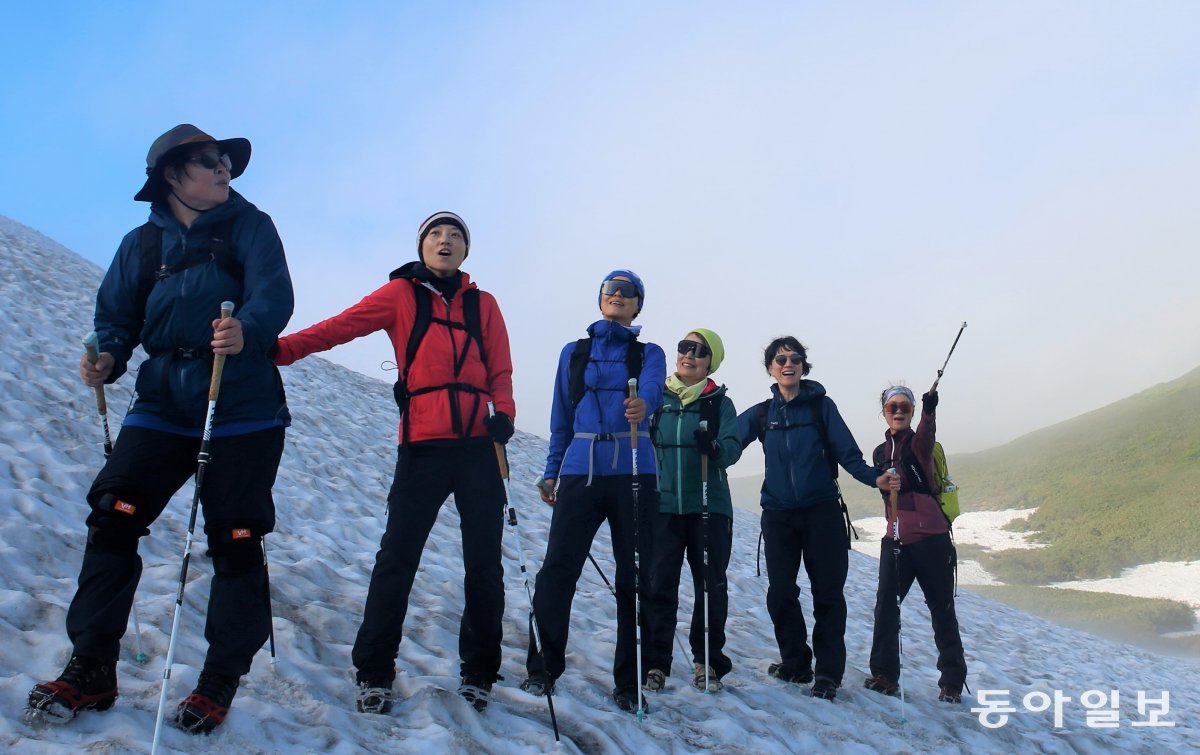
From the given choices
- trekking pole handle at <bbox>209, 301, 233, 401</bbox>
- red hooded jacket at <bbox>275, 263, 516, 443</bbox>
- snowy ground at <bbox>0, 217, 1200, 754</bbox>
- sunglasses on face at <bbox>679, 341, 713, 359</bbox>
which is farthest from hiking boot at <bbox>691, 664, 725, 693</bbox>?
trekking pole handle at <bbox>209, 301, 233, 401</bbox>

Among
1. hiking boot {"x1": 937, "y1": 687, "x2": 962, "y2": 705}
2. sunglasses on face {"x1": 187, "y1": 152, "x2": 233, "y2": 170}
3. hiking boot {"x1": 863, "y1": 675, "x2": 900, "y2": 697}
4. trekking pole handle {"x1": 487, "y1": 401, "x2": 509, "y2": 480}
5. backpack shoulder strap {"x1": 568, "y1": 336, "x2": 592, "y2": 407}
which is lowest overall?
hiking boot {"x1": 937, "y1": 687, "x2": 962, "y2": 705}

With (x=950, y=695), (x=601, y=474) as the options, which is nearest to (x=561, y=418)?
(x=601, y=474)

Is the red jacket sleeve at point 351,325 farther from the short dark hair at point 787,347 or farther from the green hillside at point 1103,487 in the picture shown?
the green hillside at point 1103,487

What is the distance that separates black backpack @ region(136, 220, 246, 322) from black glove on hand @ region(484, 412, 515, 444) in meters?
1.52

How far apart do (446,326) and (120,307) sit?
1677 millimetres

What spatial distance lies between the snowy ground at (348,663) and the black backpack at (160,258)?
6.50ft

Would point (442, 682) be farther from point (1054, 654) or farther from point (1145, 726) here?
point (1054, 654)

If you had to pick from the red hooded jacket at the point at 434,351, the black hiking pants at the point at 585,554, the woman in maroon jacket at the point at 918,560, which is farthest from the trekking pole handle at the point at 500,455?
the woman in maroon jacket at the point at 918,560

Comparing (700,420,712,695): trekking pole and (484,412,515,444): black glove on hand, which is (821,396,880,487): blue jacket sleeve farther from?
(484,412,515,444): black glove on hand

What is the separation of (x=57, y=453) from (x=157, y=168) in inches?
218

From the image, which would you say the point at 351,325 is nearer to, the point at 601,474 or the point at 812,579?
the point at 601,474

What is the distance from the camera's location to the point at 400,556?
4.48 meters

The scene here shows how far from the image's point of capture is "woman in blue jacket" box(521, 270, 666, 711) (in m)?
5.19

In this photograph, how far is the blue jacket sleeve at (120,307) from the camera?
3918 millimetres
